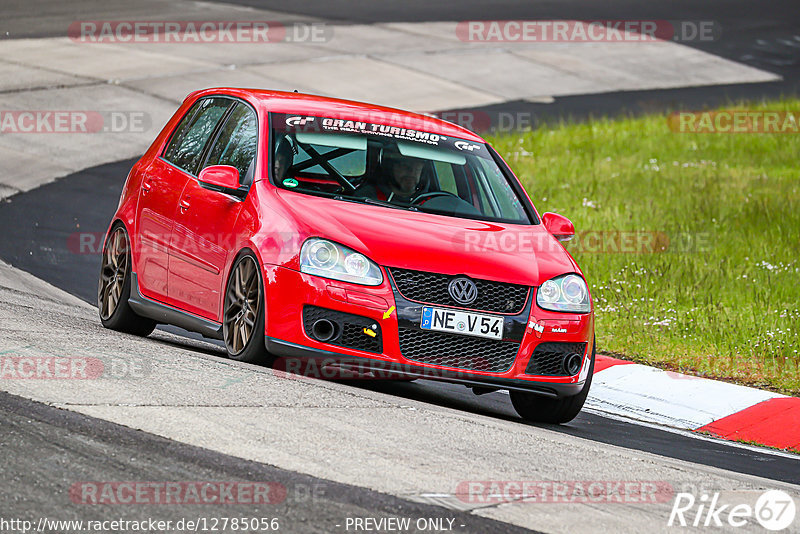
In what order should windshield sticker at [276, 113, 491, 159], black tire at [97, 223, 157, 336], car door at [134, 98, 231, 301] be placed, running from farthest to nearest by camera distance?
black tire at [97, 223, 157, 336], car door at [134, 98, 231, 301], windshield sticker at [276, 113, 491, 159]

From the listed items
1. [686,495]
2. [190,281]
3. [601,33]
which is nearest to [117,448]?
[686,495]

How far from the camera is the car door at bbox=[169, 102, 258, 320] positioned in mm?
7957

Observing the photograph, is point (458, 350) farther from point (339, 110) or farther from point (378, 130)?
point (339, 110)

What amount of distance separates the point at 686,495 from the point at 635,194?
11.7 m

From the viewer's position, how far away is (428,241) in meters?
7.48

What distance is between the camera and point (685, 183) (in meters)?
18.0

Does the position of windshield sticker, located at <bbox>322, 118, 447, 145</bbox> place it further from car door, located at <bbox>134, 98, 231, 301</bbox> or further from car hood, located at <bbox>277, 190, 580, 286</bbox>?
car door, located at <bbox>134, 98, 231, 301</bbox>

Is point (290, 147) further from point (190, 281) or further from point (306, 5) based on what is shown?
point (306, 5)

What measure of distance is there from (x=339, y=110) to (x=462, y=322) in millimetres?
2040

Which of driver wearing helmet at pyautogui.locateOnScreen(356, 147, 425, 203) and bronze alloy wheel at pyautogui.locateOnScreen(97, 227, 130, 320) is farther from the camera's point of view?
bronze alloy wheel at pyautogui.locateOnScreen(97, 227, 130, 320)

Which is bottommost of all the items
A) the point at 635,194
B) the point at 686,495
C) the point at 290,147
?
the point at 635,194

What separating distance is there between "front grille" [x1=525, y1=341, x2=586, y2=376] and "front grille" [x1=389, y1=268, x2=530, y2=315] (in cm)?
29

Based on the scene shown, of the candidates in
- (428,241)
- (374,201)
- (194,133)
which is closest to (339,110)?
(374,201)

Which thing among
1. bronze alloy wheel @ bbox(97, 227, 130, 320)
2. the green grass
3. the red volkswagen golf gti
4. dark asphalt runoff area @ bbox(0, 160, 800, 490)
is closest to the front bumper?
the red volkswagen golf gti
